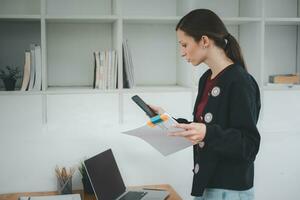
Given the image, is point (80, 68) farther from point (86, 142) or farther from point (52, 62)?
point (86, 142)

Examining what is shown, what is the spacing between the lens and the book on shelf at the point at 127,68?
261 centimetres

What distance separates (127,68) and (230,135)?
1.16 metres

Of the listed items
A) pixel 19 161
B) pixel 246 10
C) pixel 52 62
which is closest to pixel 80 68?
pixel 52 62

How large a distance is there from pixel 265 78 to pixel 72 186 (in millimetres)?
1528

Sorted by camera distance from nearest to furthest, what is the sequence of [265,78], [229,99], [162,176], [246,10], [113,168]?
[229,99] → [113,168] → [162,176] → [246,10] → [265,78]

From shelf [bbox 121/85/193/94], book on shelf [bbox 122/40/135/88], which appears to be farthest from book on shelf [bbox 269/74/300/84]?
book on shelf [bbox 122/40/135/88]

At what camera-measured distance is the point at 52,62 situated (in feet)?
9.34

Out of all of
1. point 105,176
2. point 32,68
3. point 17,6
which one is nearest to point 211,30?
point 105,176

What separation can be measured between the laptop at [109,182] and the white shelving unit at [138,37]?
313mm

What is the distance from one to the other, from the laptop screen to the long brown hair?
2.97 ft

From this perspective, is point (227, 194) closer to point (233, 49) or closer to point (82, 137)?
point (233, 49)

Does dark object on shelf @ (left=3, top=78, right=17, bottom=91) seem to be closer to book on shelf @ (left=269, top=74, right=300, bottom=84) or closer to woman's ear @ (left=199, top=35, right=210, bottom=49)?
woman's ear @ (left=199, top=35, right=210, bottom=49)

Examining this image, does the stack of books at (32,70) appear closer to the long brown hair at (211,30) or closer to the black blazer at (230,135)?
the long brown hair at (211,30)

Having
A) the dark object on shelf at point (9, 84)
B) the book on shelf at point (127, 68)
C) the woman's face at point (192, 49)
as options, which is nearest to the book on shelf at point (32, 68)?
the dark object on shelf at point (9, 84)
